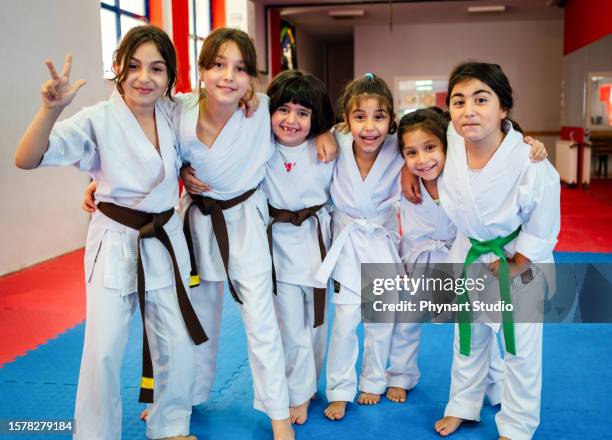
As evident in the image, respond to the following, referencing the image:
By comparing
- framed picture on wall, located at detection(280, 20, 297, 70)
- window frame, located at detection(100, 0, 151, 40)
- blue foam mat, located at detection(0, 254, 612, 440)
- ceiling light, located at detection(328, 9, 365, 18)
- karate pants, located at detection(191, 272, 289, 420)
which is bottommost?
blue foam mat, located at detection(0, 254, 612, 440)

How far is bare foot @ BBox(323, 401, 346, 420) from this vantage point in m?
2.24

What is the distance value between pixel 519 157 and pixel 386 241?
0.61 meters

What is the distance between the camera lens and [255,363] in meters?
2.11

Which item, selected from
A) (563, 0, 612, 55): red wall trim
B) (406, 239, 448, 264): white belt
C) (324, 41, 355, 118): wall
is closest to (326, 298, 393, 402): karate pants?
(406, 239, 448, 264): white belt

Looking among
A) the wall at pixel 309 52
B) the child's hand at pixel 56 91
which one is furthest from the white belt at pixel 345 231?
the wall at pixel 309 52

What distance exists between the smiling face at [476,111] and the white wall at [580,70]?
617 centimetres

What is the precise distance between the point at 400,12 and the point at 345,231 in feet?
32.7

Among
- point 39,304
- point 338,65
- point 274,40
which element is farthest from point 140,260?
point 338,65

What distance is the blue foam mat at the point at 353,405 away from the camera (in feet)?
7.02

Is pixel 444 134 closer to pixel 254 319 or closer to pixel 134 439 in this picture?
pixel 254 319

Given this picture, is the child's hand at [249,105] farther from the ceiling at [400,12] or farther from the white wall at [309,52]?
the white wall at [309,52]

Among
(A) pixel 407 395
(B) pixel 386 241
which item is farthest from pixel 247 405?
(B) pixel 386 241

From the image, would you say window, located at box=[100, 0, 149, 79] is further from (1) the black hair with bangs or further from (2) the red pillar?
(1) the black hair with bangs

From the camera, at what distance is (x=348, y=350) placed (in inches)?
91.0
